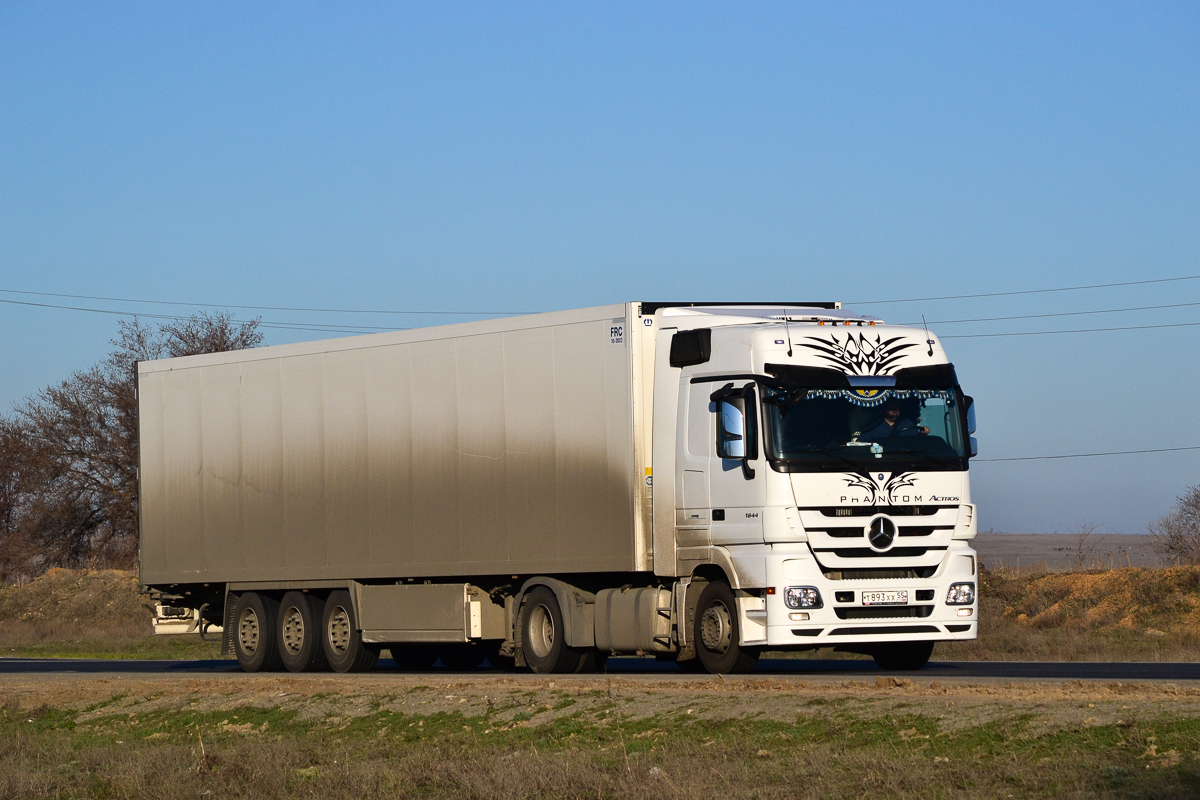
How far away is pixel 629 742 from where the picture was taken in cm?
1356

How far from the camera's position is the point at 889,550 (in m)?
17.4

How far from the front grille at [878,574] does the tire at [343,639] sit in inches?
304

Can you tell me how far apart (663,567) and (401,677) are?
3.56m

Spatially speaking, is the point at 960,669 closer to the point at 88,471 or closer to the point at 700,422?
the point at 700,422

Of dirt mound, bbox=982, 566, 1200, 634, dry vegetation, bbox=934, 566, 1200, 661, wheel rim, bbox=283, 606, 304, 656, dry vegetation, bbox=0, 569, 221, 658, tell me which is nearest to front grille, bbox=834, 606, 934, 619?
dry vegetation, bbox=934, 566, 1200, 661

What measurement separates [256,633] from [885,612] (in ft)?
34.4

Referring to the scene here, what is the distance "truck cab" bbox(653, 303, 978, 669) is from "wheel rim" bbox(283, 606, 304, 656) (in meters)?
7.09

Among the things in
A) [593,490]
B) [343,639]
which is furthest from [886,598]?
[343,639]

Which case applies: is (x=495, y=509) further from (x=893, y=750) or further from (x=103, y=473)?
(x=103, y=473)

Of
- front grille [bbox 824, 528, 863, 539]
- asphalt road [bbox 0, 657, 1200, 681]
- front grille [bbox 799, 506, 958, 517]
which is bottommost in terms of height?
asphalt road [bbox 0, 657, 1200, 681]

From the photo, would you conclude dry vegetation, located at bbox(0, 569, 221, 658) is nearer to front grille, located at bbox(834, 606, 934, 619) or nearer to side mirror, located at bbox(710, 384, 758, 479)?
side mirror, located at bbox(710, 384, 758, 479)

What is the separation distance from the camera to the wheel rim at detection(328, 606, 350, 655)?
2284cm

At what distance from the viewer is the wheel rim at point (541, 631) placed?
65.8 feet

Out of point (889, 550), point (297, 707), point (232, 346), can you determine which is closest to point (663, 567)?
point (889, 550)
